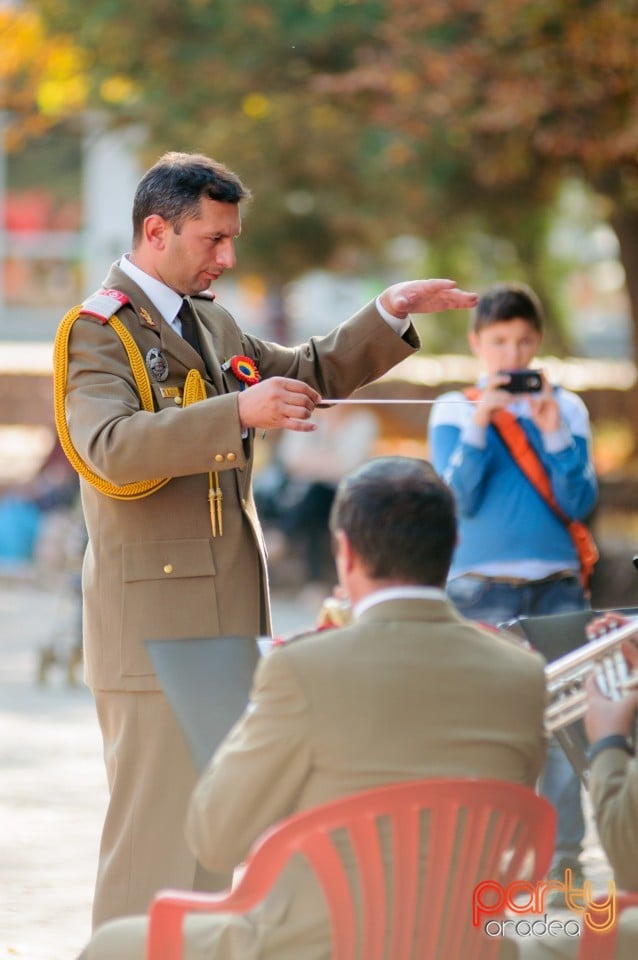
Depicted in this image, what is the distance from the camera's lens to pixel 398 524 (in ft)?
9.69

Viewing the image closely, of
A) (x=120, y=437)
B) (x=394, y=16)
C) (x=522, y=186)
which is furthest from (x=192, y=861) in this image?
(x=522, y=186)

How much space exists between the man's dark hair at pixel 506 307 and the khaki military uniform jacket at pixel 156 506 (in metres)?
1.73

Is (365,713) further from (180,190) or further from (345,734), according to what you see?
(180,190)

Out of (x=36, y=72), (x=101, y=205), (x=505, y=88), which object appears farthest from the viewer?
(x=101, y=205)

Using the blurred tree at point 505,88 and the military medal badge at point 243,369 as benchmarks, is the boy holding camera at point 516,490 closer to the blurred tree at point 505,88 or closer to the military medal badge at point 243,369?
the military medal badge at point 243,369

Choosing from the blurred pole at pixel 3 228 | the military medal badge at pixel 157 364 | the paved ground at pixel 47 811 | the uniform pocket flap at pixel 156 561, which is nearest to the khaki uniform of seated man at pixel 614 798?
the uniform pocket flap at pixel 156 561

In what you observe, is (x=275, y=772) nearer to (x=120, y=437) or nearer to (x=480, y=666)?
(x=480, y=666)

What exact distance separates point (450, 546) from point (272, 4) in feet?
33.0

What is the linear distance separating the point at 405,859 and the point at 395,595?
1.43 ft

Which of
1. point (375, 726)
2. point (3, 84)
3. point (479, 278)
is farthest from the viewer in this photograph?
point (479, 278)

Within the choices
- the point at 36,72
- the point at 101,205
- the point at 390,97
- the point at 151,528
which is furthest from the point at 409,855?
the point at 101,205

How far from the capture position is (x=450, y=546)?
3014mm

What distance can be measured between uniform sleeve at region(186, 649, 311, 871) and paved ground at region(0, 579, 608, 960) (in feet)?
6.64

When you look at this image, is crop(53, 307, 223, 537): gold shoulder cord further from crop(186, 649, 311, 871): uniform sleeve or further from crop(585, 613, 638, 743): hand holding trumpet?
crop(585, 613, 638, 743): hand holding trumpet
